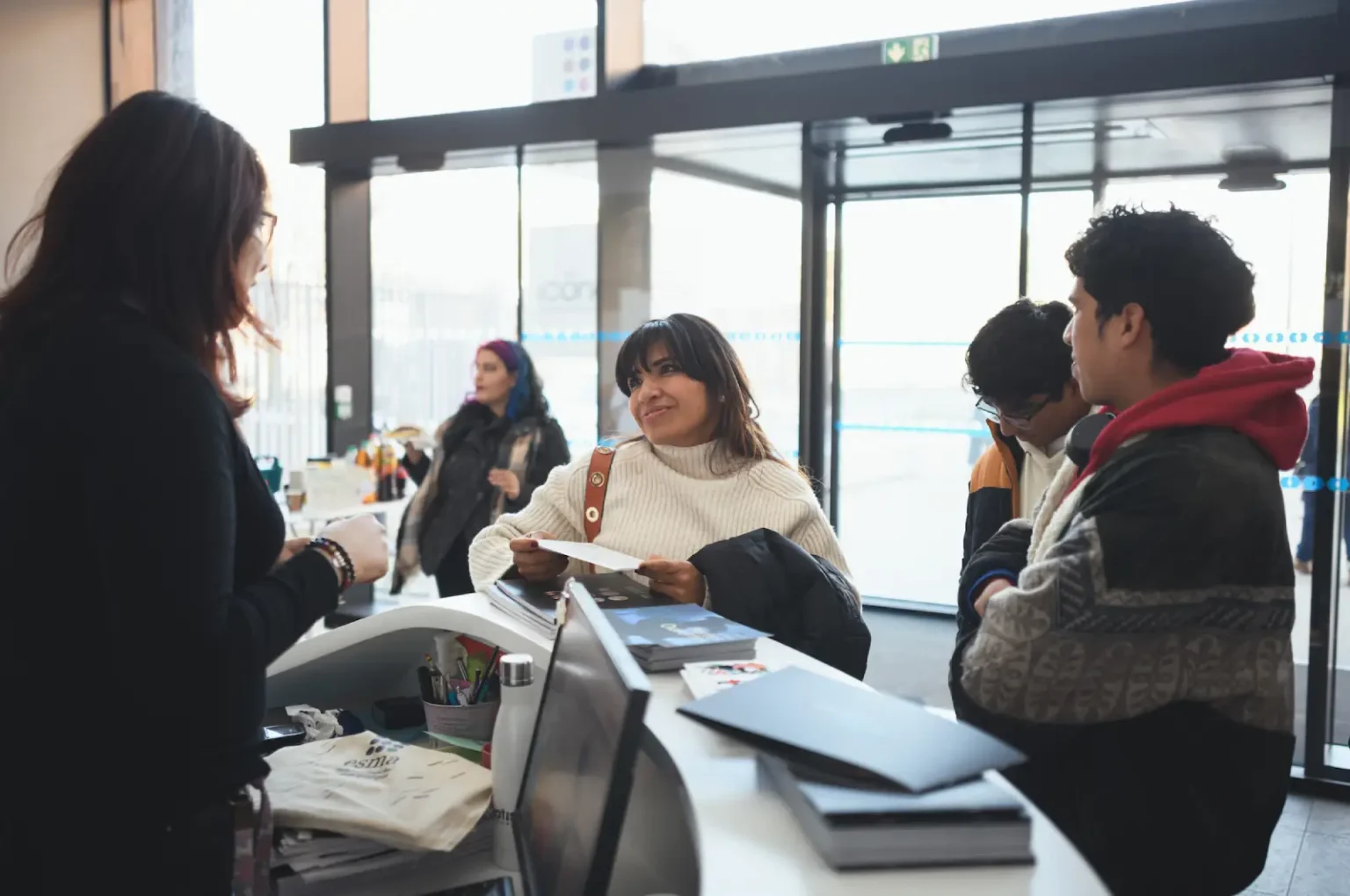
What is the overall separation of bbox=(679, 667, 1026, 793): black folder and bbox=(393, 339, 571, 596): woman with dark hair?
3340 millimetres

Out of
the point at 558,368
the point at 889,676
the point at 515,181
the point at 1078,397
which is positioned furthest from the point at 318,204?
the point at 1078,397

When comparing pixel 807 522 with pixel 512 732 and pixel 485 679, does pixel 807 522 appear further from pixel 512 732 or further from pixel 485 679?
pixel 512 732

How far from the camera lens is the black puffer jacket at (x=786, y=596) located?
1963 mm

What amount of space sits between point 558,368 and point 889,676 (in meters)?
2.30

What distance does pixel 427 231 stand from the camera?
6.17 metres

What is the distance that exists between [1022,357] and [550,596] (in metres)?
1.07

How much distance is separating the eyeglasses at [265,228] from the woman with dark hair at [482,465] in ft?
10.2

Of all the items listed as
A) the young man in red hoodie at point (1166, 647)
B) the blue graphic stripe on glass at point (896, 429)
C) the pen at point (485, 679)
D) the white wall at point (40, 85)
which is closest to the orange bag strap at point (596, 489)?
the pen at point (485, 679)

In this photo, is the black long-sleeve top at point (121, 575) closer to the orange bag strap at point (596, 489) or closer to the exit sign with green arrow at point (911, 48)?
the orange bag strap at point (596, 489)

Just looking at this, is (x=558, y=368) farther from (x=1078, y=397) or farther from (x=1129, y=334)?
(x=1129, y=334)

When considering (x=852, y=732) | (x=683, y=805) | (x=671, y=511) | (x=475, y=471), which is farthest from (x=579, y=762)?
(x=475, y=471)

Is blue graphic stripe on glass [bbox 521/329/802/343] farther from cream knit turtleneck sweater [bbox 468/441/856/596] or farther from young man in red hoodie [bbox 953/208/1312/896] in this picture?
young man in red hoodie [bbox 953/208/1312/896]

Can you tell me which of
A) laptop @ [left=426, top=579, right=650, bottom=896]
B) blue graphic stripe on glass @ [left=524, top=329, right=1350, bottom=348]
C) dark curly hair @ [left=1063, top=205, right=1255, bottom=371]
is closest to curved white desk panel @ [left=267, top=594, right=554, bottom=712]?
laptop @ [left=426, top=579, right=650, bottom=896]

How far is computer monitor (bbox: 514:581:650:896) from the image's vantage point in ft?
2.86
